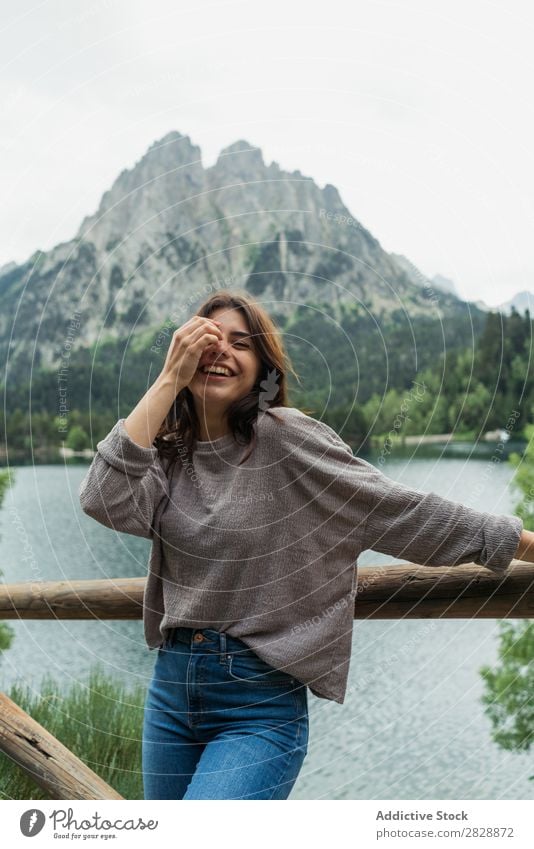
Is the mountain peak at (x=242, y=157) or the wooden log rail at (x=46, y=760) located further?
the mountain peak at (x=242, y=157)

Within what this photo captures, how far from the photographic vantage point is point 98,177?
151cm

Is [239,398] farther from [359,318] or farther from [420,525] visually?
[359,318]

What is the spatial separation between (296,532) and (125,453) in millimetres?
214

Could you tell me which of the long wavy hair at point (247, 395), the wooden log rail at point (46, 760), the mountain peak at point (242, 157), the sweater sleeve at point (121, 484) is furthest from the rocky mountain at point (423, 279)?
the wooden log rail at point (46, 760)

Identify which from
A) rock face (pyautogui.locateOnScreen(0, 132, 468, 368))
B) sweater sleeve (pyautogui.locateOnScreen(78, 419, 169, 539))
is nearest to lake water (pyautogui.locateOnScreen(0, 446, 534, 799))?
rock face (pyautogui.locateOnScreen(0, 132, 468, 368))

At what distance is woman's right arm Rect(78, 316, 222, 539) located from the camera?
1.00 metres

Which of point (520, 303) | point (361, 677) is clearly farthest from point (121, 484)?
point (361, 677)

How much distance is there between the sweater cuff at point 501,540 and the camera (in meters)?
1.01

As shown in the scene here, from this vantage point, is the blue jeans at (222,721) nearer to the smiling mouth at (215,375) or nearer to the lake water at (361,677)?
the smiling mouth at (215,375)

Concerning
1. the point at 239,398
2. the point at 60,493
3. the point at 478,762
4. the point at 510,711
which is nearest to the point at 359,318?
the point at 239,398

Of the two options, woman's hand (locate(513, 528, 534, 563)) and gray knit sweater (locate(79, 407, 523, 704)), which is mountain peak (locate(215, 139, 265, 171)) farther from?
woman's hand (locate(513, 528, 534, 563))

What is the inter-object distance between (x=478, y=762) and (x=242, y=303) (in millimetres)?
3994

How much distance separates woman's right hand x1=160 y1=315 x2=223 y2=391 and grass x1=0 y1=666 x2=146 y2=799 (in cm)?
101

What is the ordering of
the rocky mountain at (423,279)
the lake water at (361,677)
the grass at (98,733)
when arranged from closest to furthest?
the rocky mountain at (423,279)
the grass at (98,733)
the lake water at (361,677)
